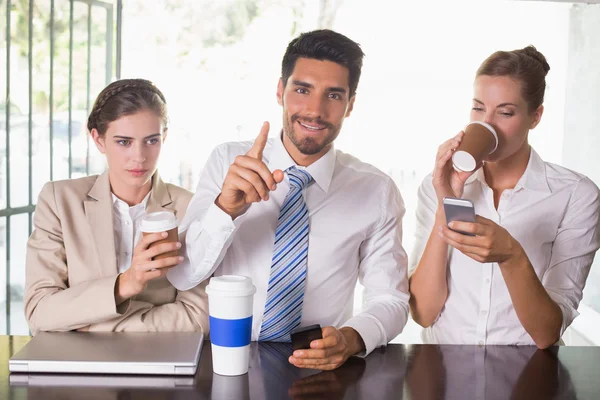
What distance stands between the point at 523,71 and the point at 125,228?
1.19m

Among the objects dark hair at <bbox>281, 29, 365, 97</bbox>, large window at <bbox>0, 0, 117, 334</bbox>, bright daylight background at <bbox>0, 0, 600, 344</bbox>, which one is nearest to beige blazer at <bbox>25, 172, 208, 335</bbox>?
dark hair at <bbox>281, 29, 365, 97</bbox>

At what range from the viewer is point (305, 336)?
1.38 m

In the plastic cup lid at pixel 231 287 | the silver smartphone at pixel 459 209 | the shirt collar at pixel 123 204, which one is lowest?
the plastic cup lid at pixel 231 287

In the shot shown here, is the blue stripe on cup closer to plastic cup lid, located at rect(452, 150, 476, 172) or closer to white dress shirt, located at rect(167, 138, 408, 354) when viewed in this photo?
white dress shirt, located at rect(167, 138, 408, 354)

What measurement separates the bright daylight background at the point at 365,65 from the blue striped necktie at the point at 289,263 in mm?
3313

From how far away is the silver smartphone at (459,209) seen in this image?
4.35ft

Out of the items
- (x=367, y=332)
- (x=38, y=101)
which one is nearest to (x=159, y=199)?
(x=367, y=332)

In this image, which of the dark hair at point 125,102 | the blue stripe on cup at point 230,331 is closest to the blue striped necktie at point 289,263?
the blue stripe on cup at point 230,331

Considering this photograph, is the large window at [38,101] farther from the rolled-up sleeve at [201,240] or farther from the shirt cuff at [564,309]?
the shirt cuff at [564,309]

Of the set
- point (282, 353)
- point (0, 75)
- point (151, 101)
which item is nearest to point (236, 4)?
point (0, 75)

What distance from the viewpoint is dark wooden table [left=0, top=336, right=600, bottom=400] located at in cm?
118

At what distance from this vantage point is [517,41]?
521 centimetres

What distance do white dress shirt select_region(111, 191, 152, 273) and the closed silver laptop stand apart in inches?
13.2

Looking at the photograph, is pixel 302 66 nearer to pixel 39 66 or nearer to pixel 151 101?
pixel 151 101
